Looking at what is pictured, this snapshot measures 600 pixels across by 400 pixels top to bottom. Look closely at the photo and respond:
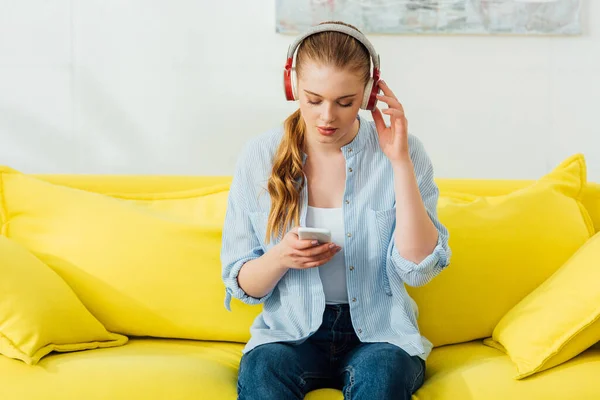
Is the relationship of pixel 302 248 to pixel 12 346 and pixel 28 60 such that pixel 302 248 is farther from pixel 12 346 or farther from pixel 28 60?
pixel 28 60

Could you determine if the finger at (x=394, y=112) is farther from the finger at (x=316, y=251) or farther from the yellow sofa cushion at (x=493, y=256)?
the yellow sofa cushion at (x=493, y=256)

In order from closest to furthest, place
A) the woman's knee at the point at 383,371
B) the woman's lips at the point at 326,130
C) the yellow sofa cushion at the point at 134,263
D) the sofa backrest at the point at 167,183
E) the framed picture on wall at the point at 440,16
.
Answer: the woman's knee at the point at 383,371 < the woman's lips at the point at 326,130 < the yellow sofa cushion at the point at 134,263 < the sofa backrest at the point at 167,183 < the framed picture on wall at the point at 440,16

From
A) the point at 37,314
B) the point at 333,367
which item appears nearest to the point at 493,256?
the point at 333,367

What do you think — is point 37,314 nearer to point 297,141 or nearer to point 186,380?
point 186,380

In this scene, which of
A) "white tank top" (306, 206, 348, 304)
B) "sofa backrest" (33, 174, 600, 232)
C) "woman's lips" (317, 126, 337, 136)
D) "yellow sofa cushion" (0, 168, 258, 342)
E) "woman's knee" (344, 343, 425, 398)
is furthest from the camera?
"sofa backrest" (33, 174, 600, 232)

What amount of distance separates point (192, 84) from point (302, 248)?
107cm

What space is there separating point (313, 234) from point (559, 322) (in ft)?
1.95

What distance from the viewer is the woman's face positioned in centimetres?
160

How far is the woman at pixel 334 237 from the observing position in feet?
5.26

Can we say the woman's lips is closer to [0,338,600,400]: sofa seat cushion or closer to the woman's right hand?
the woman's right hand

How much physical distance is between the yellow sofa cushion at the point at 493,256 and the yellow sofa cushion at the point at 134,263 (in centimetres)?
48

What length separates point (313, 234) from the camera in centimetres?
154

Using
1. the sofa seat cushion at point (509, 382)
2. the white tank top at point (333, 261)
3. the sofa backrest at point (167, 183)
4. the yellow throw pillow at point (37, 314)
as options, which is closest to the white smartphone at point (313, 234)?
the white tank top at point (333, 261)

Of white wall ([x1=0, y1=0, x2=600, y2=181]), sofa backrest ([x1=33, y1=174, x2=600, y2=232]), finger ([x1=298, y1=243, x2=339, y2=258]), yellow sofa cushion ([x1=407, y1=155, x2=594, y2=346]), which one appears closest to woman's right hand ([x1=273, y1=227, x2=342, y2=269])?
finger ([x1=298, y1=243, x2=339, y2=258])
